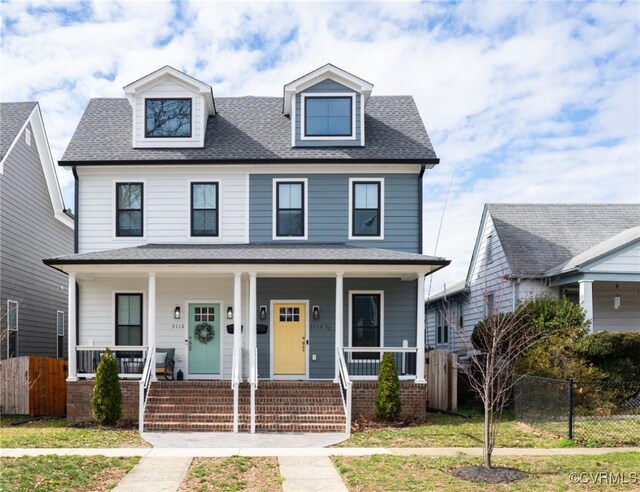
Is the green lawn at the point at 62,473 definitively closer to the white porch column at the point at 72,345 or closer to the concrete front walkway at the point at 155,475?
the concrete front walkway at the point at 155,475

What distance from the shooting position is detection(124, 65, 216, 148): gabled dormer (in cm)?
1709

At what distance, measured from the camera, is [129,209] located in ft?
→ 55.9

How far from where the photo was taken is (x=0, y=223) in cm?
1802

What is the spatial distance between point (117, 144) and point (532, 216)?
12910 millimetres

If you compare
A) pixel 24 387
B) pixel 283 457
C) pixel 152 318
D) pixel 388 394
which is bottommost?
pixel 283 457

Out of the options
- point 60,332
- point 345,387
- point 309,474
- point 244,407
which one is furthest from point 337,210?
point 60,332

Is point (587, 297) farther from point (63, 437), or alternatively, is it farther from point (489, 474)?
point (63, 437)

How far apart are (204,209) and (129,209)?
1950mm

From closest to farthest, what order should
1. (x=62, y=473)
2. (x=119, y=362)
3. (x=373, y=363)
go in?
(x=62, y=473) < (x=119, y=362) < (x=373, y=363)

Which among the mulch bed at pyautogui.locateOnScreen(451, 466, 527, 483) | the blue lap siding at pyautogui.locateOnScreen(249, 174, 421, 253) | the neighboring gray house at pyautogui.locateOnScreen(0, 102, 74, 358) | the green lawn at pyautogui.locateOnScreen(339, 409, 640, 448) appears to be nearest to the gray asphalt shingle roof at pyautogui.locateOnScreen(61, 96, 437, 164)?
the blue lap siding at pyautogui.locateOnScreen(249, 174, 421, 253)

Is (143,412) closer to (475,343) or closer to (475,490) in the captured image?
(475,490)

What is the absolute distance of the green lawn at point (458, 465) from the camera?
27.5 feet

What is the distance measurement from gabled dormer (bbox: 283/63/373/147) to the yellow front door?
172 inches

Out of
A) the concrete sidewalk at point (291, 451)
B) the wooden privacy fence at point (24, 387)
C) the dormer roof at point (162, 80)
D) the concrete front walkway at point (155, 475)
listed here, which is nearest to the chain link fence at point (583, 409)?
the concrete sidewalk at point (291, 451)
